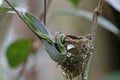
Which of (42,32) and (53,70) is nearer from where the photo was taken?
(42,32)

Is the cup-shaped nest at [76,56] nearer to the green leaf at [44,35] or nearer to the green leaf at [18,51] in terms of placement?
the green leaf at [44,35]

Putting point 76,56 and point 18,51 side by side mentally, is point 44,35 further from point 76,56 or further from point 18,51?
point 18,51

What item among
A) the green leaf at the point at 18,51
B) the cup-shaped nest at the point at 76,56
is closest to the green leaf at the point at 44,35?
the cup-shaped nest at the point at 76,56

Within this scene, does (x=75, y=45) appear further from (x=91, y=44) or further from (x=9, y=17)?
(x=9, y=17)

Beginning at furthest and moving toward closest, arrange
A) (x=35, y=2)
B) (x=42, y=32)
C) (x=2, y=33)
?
1. (x=2, y=33)
2. (x=35, y=2)
3. (x=42, y=32)

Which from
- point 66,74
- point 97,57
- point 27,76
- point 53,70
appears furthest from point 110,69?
point 66,74

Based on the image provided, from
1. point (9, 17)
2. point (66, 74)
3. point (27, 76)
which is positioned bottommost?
point (27, 76)

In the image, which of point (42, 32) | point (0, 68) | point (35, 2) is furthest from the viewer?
point (35, 2)

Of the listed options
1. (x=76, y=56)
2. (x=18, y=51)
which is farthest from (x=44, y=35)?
(x=18, y=51)
